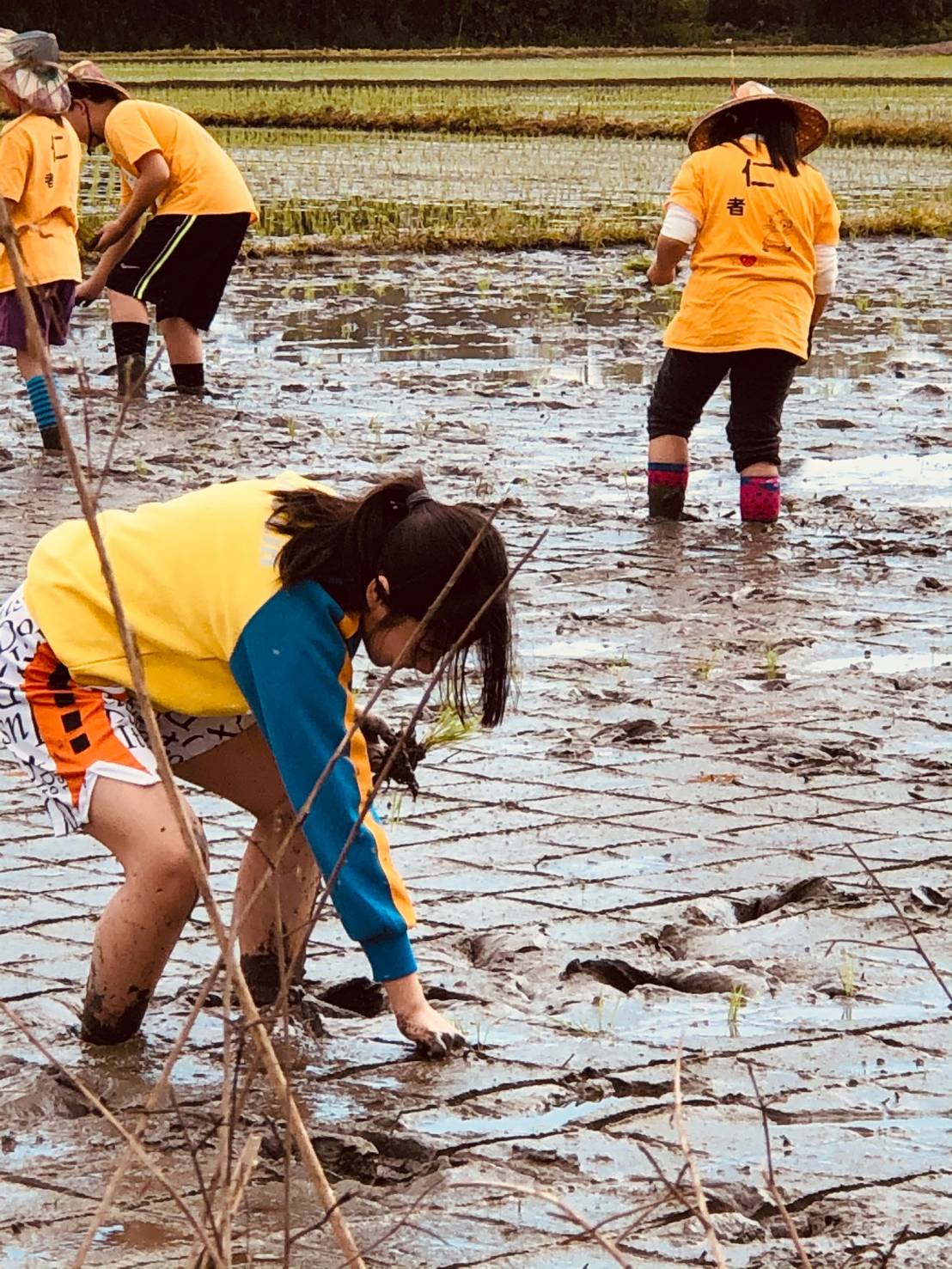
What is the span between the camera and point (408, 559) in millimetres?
2832

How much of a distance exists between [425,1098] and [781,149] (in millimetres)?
4368

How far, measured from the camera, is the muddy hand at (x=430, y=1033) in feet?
10.4

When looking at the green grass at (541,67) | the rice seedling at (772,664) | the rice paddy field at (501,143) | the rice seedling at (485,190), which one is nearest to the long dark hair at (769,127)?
the rice seedling at (772,664)

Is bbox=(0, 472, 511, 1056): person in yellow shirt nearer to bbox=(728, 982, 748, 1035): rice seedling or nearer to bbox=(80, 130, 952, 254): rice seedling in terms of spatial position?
bbox=(728, 982, 748, 1035): rice seedling

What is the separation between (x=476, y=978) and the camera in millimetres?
3553

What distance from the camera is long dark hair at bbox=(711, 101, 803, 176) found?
669 centimetres

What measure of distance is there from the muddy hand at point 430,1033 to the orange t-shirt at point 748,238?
3932mm

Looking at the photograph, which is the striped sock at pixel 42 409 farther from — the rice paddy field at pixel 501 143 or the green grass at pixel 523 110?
the green grass at pixel 523 110

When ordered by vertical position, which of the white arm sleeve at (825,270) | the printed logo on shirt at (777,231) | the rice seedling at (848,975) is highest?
the printed logo on shirt at (777,231)

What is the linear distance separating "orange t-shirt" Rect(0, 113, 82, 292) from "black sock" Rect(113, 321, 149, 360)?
142 centimetres

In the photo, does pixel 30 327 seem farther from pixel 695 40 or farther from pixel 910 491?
pixel 695 40

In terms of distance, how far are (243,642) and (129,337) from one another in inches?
270

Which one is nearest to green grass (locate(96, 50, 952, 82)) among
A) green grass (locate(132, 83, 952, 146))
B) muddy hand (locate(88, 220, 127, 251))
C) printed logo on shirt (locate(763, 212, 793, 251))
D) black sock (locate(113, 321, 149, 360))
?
green grass (locate(132, 83, 952, 146))

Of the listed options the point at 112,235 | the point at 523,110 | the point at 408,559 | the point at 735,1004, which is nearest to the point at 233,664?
the point at 408,559
